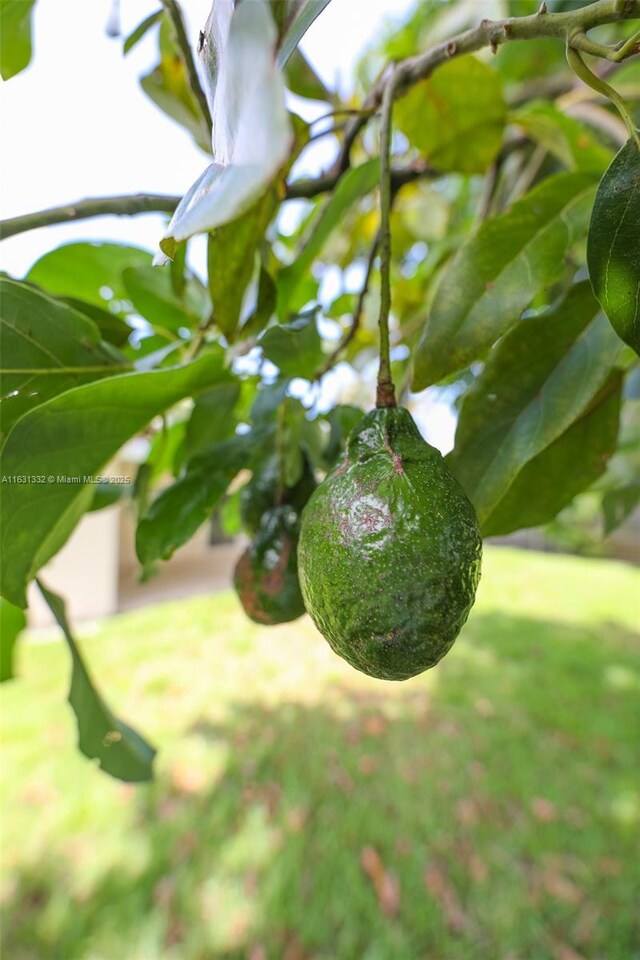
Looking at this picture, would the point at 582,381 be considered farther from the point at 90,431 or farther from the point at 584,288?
the point at 90,431

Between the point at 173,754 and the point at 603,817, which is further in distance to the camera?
the point at 173,754

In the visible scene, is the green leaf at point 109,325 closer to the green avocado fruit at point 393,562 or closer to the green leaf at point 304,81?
the green avocado fruit at point 393,562

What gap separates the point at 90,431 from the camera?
0.70m

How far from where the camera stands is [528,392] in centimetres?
82

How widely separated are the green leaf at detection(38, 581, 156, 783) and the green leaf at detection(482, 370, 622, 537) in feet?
2.26

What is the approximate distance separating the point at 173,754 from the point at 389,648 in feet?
11.6

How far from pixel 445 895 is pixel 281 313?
269cm

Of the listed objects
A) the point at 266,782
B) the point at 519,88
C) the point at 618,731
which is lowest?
the point at 618,731

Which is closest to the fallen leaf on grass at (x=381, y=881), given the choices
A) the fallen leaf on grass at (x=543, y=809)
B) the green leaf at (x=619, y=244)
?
the fallen leaf on grass at (x=543, y=809)

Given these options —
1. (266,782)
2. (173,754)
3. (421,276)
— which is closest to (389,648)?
(421,276)

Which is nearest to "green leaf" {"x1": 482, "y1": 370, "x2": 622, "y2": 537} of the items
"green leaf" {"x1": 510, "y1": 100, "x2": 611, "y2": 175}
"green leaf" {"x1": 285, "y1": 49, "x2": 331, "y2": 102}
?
"green leaf" {"x1": 510, "y1": 100, "x2": 611, "y2": 175}

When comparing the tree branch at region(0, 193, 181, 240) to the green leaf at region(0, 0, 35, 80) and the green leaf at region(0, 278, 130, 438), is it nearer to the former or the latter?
the green leaf at region(0, 278, 130, 438)

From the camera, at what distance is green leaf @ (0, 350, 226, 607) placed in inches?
25.8

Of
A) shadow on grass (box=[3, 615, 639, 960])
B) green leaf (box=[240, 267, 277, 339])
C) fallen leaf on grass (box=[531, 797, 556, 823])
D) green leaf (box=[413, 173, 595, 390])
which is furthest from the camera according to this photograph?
fallen leaf on grass (box=[531, 797, 556, 823])
